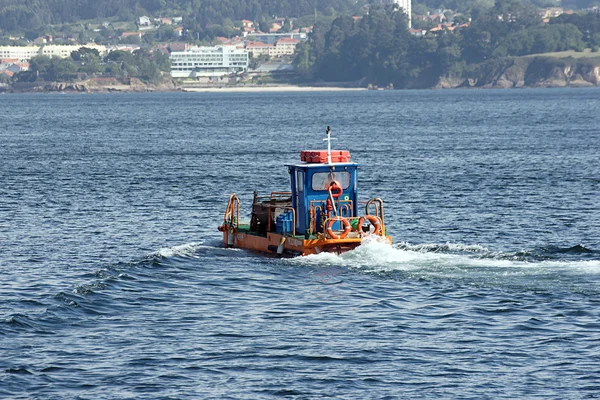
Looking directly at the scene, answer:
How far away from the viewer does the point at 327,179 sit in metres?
36.0

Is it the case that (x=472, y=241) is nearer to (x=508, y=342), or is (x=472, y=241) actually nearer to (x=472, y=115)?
(x=508, y=342)

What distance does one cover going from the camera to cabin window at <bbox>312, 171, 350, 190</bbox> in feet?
118

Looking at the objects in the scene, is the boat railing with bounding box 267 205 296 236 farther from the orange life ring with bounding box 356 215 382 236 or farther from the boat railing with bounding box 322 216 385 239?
the orange life ring with bounding box 356 215 382 236

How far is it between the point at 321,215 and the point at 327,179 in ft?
4.63

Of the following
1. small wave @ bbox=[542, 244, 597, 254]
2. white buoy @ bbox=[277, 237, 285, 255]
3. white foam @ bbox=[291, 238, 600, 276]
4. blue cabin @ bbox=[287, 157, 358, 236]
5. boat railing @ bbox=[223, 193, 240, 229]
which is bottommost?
small wave @ bbox=[542, 244, 597, 254]

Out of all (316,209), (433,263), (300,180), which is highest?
(300,180)

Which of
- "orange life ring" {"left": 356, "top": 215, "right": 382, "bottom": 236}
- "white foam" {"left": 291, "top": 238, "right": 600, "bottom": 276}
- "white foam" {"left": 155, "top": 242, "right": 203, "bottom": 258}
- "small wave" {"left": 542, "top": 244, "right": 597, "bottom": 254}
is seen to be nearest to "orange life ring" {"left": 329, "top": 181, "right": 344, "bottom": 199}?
"orange life ring" {"left": 356, "top": 215, "right": 382, "bottom": 236}

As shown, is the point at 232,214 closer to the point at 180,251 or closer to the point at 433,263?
the point at 180,251

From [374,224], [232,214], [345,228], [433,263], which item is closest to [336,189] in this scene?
[345,228]

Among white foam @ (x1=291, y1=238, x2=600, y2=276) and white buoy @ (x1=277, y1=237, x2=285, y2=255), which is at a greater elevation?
white buoy @ (x1=277, y1=237, x2=285, y2=255)

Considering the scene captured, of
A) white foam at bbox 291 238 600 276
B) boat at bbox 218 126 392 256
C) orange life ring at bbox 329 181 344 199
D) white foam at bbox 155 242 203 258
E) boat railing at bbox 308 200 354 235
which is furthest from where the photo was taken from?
white foam at bbox 155 242 203 258

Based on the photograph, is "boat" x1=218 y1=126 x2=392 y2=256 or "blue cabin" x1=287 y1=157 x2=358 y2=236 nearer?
"boat" x1=218 y1=126 x2=392 y2=256

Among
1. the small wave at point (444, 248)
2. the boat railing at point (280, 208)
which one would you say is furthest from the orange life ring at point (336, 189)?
the small wave at point (444, 248)

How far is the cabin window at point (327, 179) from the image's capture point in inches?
1416
